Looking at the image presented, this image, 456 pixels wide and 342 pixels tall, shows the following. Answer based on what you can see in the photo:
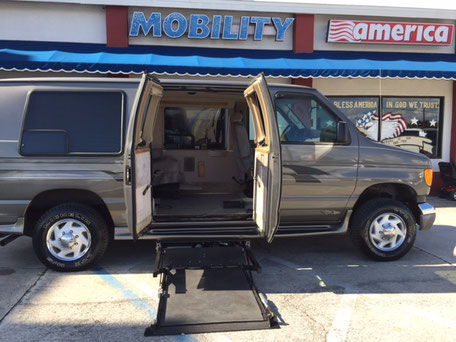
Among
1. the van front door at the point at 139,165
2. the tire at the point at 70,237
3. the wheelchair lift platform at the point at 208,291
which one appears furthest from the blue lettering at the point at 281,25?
the tire at the point at 70,237

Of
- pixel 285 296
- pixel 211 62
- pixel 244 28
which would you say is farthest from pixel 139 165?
pixel 244 28

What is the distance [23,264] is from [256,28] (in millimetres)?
7499

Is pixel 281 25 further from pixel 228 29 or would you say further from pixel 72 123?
pixel 72 123

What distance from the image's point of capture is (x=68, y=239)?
4.39 metres

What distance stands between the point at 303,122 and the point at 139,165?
2074 millimetres

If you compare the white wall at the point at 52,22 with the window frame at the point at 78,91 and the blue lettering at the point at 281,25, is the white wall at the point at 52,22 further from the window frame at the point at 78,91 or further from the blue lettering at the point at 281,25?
the window frame at the point at 78,91

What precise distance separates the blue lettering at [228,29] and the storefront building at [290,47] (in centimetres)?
2

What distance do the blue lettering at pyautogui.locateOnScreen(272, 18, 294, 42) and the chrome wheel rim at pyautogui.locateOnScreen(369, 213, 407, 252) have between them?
6268 millimetres

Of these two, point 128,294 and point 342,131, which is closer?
point 128,294

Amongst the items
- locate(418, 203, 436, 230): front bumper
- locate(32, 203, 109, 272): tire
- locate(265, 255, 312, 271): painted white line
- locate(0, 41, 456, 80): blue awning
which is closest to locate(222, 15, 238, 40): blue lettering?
locate(0, 41, 456, 80): blue awning

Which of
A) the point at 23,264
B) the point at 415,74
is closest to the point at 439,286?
the point at 23,264

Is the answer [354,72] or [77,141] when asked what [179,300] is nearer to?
[77,141]

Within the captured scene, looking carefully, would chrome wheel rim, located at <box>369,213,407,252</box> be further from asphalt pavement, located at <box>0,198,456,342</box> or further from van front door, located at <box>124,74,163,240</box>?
van front door, located at <box>124,74,163,240</box>

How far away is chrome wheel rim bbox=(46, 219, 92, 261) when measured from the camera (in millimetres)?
4391
